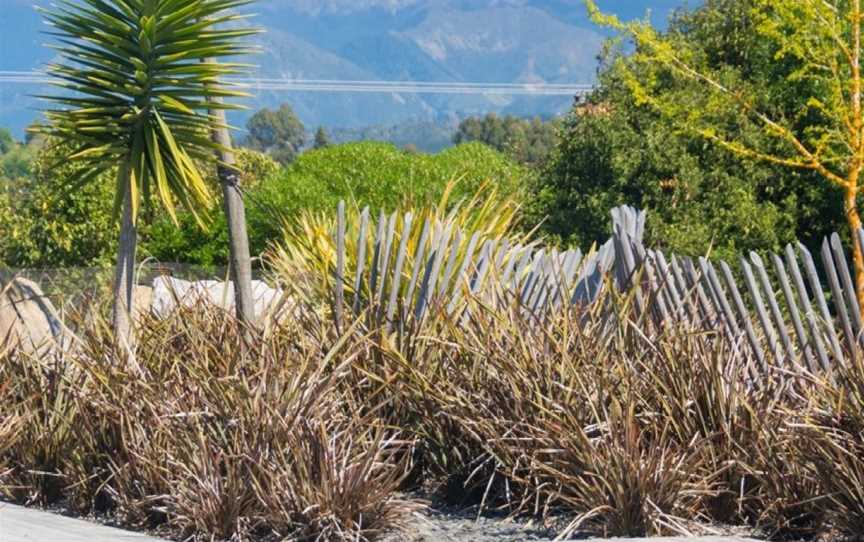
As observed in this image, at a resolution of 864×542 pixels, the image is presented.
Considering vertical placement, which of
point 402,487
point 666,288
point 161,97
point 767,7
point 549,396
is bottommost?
point 402,487

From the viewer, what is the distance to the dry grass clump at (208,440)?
5.77 m

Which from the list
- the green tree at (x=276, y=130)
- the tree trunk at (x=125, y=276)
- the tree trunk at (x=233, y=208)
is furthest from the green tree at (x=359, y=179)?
the green tree at (x=276, y=130)

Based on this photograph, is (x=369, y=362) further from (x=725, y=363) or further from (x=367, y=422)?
(x=725, y=363)

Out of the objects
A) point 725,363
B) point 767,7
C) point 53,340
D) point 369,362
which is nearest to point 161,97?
point 53,340

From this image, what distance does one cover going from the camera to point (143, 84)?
28.6 ft

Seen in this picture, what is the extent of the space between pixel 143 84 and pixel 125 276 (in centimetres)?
128

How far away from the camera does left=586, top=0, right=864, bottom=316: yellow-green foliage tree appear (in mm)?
17094

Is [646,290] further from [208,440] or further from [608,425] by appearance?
[208,440]

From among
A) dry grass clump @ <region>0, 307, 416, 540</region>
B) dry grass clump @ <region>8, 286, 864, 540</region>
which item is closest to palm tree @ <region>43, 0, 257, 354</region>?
dry grass clump @ <region>0, 307, 416, 540</region>

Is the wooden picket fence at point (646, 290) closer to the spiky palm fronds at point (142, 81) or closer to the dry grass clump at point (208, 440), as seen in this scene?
the dry grass clump at point (208, 440)

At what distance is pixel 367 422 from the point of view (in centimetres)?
643

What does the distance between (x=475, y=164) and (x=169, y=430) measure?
17499 millimetres

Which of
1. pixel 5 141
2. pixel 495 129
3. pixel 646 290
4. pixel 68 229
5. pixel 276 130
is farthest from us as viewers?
pixel 276 130

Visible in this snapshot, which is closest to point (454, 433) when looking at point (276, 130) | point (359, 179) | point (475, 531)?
point (475, 531)
